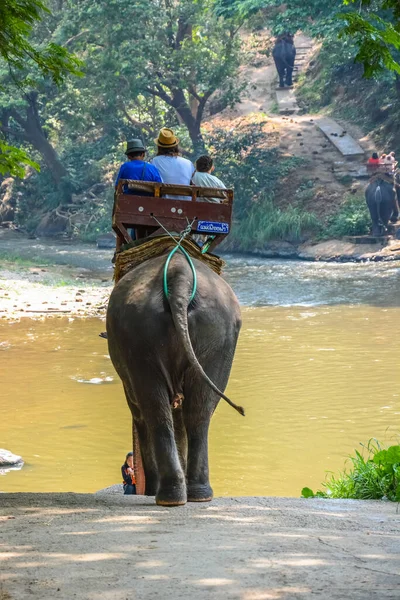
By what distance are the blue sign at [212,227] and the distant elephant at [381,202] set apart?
22.4m

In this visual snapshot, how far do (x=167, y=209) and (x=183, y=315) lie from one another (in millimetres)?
1303

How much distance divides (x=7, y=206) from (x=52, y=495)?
124 ft

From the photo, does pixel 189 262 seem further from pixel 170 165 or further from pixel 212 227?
pixel 170 165

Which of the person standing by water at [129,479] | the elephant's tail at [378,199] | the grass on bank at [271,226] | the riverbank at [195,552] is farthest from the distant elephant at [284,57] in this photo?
the riverbank at [195,552]

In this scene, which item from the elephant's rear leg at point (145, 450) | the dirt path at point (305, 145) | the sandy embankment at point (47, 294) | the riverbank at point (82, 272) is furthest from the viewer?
the dirt path at point (305, 145)

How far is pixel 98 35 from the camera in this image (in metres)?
35.2

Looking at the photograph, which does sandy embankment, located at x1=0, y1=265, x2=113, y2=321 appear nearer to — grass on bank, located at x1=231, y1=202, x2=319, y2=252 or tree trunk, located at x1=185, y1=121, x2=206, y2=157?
grass on bank, located at x1=231, y1=202, x2=319, y2=252

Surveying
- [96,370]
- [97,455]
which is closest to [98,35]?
[96,370]

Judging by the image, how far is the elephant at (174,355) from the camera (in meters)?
6.20

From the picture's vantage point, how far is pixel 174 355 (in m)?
6.22

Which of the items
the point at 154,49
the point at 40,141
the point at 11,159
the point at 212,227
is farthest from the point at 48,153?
the point at 212,227

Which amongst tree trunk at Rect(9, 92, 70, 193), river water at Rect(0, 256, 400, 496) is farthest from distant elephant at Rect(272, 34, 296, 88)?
river water at Rect(0, 256, 400, 496)

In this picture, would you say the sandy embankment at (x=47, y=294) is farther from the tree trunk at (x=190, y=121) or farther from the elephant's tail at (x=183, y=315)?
the elephant's tail at (x=183, y=315)

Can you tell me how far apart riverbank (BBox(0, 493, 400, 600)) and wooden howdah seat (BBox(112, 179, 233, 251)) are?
1913 millimetres
